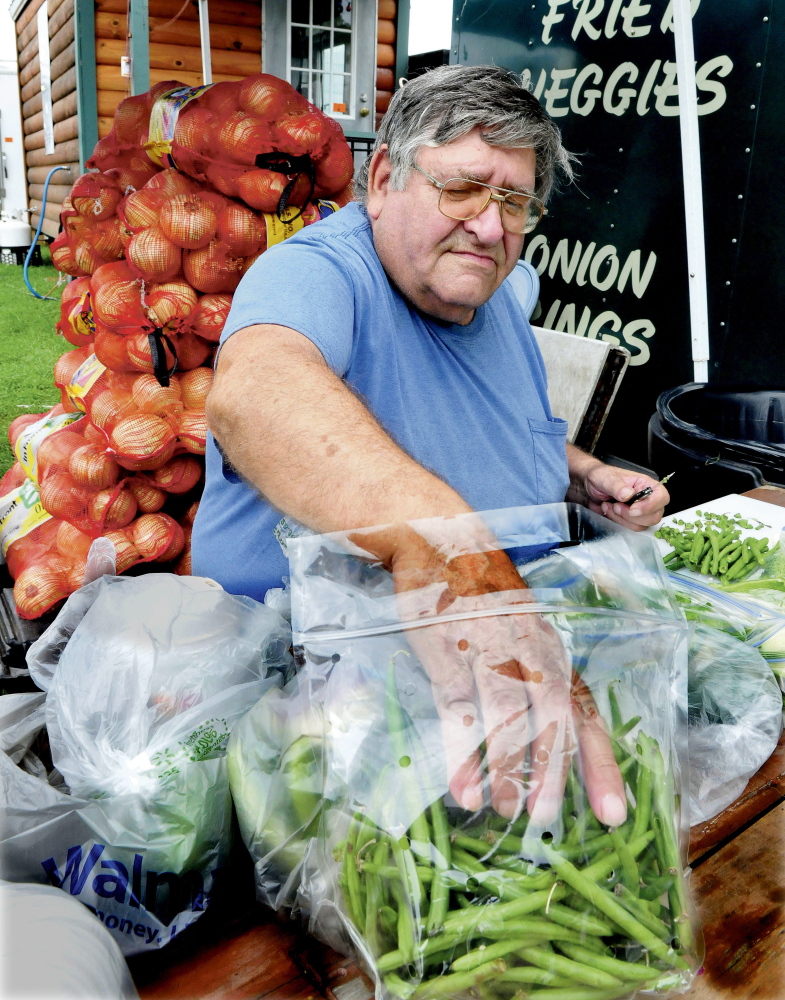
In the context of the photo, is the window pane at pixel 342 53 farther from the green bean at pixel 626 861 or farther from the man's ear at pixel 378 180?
the green bean at pixel 626 861

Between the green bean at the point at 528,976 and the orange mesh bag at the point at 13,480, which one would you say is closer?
the green bean at the point at 528,976

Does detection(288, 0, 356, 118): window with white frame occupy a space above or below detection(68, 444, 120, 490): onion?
above

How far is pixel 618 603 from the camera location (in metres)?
0.86

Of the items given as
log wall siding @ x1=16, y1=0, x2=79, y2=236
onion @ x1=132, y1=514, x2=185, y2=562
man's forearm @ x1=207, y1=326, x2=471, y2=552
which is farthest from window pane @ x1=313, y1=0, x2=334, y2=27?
man's forearm @ x1=207, y1=326, x2=471, y2=552

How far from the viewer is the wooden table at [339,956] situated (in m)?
0.79

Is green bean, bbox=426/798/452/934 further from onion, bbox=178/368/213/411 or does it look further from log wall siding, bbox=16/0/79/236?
log wall siding, bbox=16/0/79/236

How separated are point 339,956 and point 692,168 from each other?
2.83 m

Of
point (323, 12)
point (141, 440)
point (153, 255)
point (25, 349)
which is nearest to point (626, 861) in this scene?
point (141, 440)

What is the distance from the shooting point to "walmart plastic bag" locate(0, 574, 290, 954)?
0.86 metres

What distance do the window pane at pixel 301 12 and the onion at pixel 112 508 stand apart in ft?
15.5

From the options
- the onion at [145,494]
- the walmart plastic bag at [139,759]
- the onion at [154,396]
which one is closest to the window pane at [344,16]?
the onion at [154,396]

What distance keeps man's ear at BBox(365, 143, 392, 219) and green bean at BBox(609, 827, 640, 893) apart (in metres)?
1.28

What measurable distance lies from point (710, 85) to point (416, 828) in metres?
3.77

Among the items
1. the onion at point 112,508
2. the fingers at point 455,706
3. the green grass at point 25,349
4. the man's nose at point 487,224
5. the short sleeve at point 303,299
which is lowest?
the green grass at point 25,349
